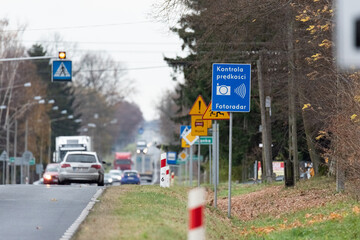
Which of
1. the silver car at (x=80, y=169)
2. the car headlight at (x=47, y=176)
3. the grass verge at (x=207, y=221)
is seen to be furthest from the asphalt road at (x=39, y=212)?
the car headlight at (x=47, y=176)

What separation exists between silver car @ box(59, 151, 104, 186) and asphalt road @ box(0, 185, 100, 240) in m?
12.5

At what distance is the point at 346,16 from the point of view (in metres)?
6.14

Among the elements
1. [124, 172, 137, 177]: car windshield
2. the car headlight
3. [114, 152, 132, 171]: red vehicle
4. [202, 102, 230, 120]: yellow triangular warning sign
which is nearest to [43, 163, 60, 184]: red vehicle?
the car headlight

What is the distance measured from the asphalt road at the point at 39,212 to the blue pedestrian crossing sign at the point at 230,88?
355cm

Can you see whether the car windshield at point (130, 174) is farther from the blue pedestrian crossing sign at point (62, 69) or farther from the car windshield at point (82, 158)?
the car windshield at point (82, 158)

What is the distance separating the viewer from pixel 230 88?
805 inches

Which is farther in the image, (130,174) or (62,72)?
(130,174)

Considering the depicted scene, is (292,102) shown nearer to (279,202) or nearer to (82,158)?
(279,202)

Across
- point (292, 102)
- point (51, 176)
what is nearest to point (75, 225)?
A: point (292, 102)

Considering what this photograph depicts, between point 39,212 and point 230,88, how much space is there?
4967 mm

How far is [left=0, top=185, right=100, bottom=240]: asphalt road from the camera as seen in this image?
47.7 feet

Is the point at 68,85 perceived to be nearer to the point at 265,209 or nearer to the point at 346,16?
the point at 265,209

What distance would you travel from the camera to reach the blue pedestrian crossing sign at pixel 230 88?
2036 cm

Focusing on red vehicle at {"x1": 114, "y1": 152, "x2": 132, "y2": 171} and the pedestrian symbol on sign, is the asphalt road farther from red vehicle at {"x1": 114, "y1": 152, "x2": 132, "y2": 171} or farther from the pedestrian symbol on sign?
red vehicle at {"x1": 114, "y1": 152, "x2": 132, "y2": 171}
